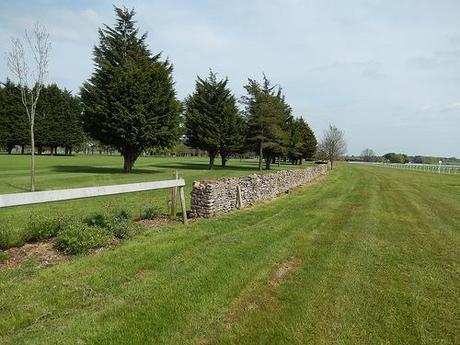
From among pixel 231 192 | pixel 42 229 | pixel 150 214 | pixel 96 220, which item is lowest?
pixel 150 214

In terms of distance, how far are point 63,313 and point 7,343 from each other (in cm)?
77

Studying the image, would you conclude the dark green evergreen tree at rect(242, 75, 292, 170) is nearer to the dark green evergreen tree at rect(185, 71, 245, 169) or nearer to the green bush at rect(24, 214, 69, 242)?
the dark green evergreen tree at rect(185, 71, 245, 169)

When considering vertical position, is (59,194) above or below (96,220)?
above

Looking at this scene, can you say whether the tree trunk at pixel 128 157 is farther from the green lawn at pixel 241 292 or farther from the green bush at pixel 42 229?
the green bush at pixel 42 229

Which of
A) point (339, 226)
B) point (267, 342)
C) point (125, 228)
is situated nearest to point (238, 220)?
point (339, 226)

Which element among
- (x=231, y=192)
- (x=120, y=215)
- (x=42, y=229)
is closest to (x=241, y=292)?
(x=42, y=229)

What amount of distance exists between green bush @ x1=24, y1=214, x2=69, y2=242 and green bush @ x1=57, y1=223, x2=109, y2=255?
318 millimetres

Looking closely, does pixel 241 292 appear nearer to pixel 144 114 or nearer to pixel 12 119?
pixel 144 114

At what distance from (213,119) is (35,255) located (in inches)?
1452

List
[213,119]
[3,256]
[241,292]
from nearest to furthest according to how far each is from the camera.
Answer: [241,292]
[3,256]
[213,119]

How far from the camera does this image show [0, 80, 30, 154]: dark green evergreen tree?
68.2 m

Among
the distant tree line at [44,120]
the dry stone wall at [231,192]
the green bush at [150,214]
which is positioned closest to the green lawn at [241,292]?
the green bush at [150,214]

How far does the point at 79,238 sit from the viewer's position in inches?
287

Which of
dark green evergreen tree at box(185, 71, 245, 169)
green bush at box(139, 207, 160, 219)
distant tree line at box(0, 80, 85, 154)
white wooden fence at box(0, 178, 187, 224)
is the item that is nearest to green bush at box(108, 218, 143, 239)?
white wooden fence at box(0, 178, 187, 224)
